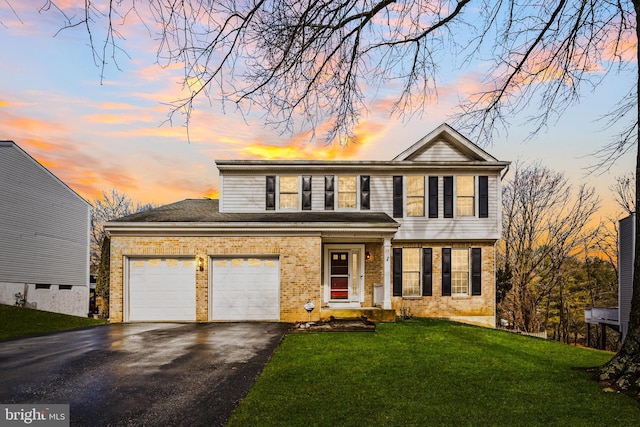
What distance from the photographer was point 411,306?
55.6 feet

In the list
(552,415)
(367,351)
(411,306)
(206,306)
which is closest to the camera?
(552,415)

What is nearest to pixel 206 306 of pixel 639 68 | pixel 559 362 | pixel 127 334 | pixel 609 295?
pixel 127 334

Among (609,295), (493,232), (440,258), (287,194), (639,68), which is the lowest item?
(609,295)

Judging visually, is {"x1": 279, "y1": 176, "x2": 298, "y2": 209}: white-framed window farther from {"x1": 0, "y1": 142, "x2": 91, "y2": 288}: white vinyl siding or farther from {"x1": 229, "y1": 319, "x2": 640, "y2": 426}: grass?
{"x1": 0, "y1": 142, "x2": 91, "y2": 288}: white vinyl siding

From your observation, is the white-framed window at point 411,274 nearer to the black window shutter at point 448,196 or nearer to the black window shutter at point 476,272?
the black window shutter at point 448,196

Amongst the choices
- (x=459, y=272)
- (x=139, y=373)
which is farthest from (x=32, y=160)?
(x=459, y=272)

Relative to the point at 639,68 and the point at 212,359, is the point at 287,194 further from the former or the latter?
the point at 639,68

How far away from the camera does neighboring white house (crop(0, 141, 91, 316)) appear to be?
2127 cm

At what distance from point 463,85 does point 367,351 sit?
238 inches

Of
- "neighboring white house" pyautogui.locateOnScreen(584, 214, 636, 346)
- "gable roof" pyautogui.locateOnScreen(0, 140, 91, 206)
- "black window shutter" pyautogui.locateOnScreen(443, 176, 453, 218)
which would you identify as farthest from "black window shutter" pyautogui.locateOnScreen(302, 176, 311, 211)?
"gable roof" pyautogui.locateOnScreen(0, 140, 91, 206)

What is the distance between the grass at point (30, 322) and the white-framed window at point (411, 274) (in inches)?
519

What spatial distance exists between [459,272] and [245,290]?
9.01 meters

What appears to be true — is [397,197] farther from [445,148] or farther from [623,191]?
[623,191]

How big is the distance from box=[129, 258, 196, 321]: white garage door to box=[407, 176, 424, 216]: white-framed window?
9219 millimetres
